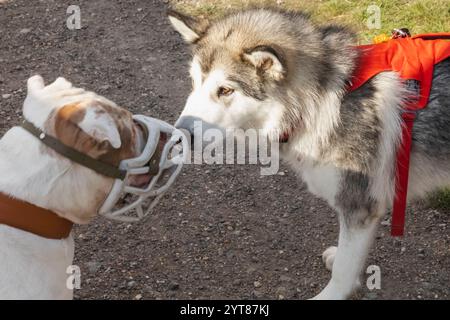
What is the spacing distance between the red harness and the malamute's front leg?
0.18 meters

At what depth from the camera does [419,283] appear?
11.5 ft

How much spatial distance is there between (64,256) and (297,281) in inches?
57.0

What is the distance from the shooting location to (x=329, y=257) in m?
3.64

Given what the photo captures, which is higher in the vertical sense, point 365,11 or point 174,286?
point 365,11

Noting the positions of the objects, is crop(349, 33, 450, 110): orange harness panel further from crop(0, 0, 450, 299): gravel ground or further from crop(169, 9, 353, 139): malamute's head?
crop(0, 0, 450, 299): gravel ground

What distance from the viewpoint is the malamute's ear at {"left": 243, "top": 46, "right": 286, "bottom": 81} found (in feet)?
9.39

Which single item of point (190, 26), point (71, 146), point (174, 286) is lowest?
point (174, 286)

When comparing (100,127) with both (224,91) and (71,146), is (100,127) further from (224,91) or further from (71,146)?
(224,91)

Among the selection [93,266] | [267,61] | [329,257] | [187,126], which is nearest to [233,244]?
[329,257]

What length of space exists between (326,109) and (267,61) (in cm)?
38

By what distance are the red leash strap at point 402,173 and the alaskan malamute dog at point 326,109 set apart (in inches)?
1.2

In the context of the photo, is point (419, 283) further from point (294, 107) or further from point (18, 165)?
point (18, 165)
